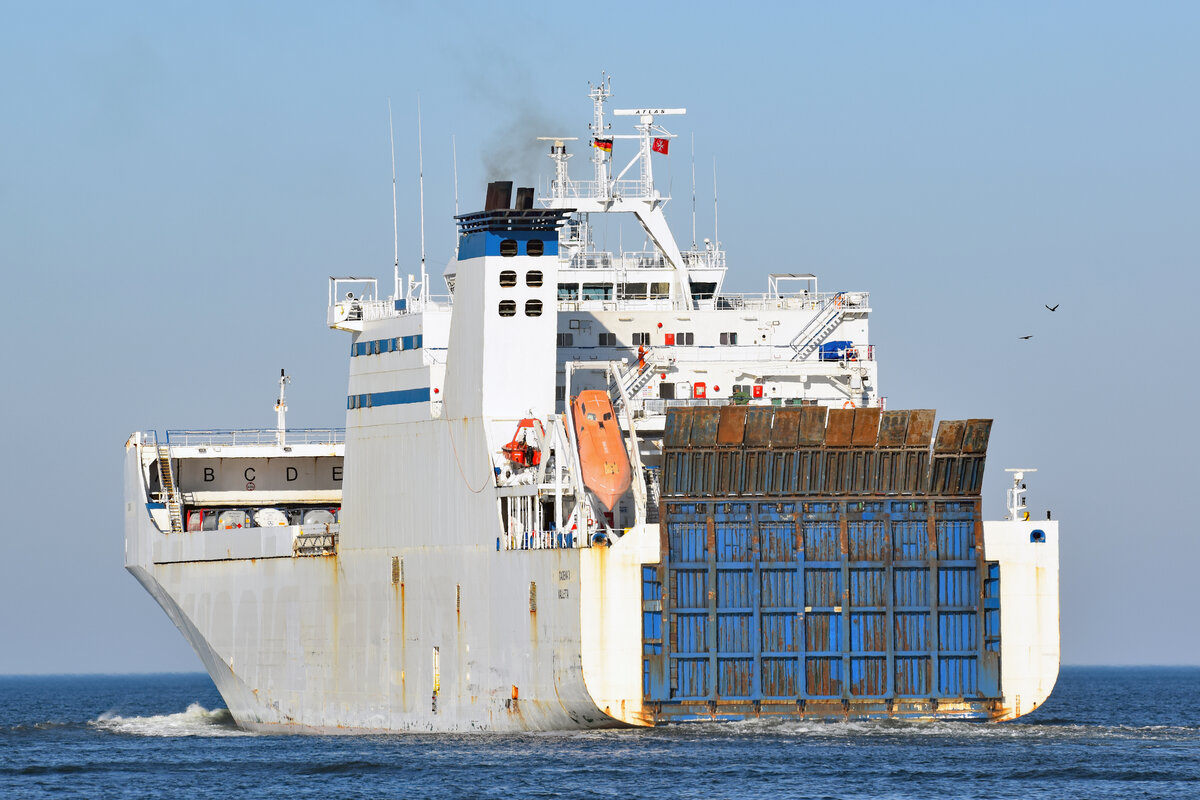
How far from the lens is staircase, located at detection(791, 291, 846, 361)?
48.1 metres

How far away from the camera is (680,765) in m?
36.6

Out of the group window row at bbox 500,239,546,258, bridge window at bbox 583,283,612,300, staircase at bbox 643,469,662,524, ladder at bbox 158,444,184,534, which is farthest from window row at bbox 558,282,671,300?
ladder at bbox 158,444,184,534

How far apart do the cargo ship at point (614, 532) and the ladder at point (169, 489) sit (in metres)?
1.43

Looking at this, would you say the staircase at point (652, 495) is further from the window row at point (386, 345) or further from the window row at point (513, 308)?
the window row at point (386, 345)

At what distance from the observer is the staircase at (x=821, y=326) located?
48.1m

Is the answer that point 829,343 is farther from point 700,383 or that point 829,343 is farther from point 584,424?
point 584,424

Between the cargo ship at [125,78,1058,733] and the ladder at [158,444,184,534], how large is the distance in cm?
143

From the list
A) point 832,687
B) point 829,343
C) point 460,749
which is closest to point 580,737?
point 460,749

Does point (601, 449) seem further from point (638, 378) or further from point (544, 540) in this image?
point (638, 378)

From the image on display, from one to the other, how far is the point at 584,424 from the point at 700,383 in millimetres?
5060

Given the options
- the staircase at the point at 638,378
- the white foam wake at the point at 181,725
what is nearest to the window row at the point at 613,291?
the staircase at the point at 638,378

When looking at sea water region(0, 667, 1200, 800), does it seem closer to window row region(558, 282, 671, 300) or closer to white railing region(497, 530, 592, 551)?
white railing region(497, 530, 592, 551)

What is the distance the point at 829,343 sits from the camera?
1875 inches

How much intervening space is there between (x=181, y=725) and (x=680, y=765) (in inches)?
880
